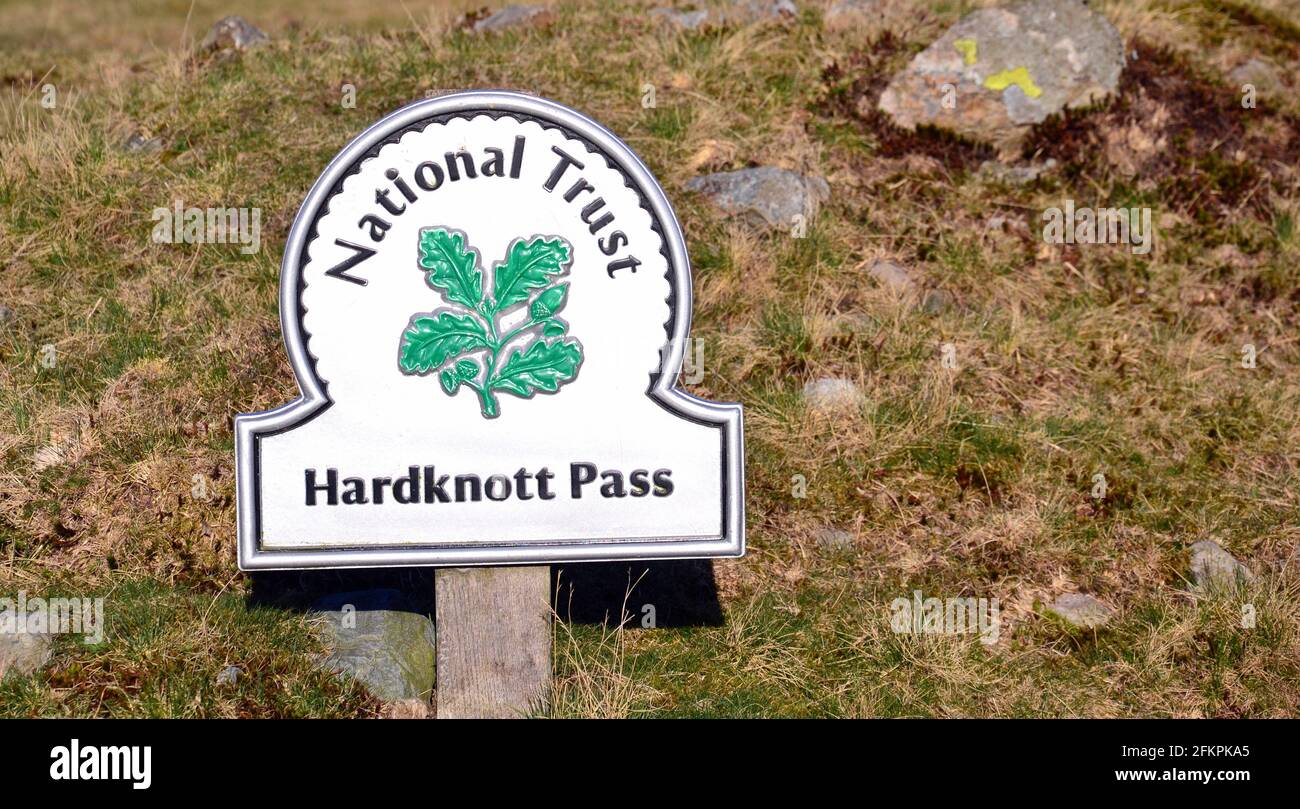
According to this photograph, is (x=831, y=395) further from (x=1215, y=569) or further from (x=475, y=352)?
(x=475, y=352)

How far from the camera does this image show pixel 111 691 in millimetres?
Answer: 4730

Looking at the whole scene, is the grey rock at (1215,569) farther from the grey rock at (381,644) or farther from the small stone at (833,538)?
the grey rock at (381,644)

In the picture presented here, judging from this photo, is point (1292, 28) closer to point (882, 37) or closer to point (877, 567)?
point (882, 37)

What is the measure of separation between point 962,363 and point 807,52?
11.6ft

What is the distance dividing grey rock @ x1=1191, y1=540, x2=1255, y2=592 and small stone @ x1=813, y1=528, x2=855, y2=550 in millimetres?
1681

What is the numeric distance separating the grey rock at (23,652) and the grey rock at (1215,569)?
5.24 m

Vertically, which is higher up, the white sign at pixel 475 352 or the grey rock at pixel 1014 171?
the grey rock at pixel 1014 171

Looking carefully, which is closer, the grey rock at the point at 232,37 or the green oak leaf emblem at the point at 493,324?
the green oak leaf emblem at the point at 493,324

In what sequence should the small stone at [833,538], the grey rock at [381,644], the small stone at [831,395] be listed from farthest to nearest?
1. the small stone at [831,395]
2. the small stone at [833,538]
3. the grey rock at [381,644]

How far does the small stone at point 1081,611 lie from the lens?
18.5 ft

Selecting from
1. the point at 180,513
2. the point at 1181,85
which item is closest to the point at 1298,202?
the point at 1181,85

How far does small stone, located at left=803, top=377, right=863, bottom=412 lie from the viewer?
6547 millimetres

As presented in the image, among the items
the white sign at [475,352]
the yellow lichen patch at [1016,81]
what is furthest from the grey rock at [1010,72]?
the white sign at [475,352]

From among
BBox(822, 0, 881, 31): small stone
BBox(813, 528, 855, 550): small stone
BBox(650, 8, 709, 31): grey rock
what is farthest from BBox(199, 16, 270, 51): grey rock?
BBox(813, 528, 855, 550): small stone
